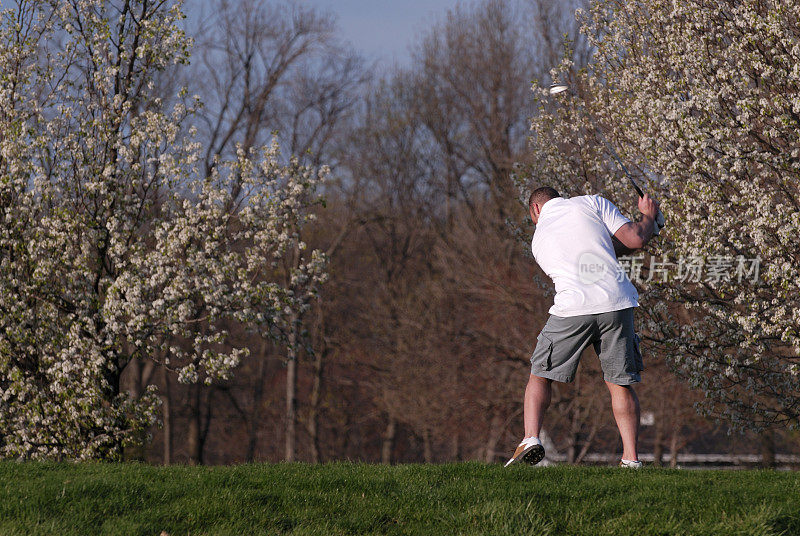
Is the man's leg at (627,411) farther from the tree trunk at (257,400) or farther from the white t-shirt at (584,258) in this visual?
the tree trunk at (257,400)

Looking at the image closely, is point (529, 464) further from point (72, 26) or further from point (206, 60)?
point (206, 60)

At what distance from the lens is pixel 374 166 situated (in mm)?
33281

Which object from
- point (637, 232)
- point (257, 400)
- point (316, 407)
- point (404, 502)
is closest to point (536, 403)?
point (637, 232)

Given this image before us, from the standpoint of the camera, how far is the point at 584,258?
6184 millimetres

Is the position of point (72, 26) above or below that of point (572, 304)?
above

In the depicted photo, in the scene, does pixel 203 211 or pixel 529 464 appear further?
pixel 203 211

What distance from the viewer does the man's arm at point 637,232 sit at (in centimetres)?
624

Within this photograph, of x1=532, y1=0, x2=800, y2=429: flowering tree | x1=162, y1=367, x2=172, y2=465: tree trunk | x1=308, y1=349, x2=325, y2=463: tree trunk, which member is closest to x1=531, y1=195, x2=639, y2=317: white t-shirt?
x1=532, y1=0, x2=800, y2=429: flowering tree

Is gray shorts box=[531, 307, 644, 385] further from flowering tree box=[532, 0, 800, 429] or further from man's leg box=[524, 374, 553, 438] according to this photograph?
flowering tree box=[532, 0, 800, 429]

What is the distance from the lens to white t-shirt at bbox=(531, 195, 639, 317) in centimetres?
611

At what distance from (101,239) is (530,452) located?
8944 millimetres

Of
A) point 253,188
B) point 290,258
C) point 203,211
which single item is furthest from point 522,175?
point 290,258

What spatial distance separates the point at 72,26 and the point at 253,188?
3.77 m

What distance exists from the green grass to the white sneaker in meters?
0.24
